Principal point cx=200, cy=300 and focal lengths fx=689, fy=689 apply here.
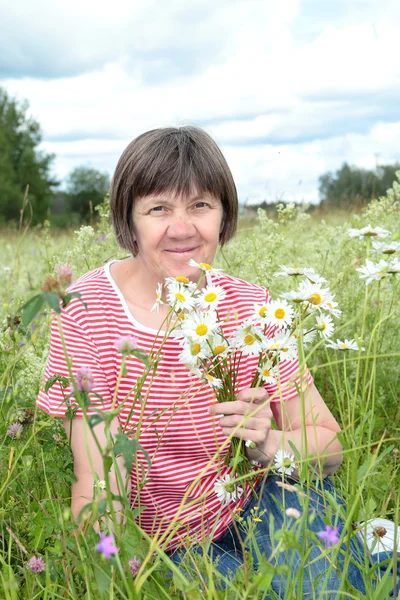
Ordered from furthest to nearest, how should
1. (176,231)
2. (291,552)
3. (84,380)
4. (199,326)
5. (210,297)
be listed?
(176,231), (291,552), (210,297), (199,326), (84,380)

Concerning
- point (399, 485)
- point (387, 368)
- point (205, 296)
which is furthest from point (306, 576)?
point (387, 368)

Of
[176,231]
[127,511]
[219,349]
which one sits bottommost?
[127,511]

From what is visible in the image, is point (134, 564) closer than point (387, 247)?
Yes

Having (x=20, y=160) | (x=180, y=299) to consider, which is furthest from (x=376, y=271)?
(x=20, y=160)

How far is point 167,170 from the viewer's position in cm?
208

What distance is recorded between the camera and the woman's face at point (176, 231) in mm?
2045

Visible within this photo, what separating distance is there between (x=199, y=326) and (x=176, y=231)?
0.69m

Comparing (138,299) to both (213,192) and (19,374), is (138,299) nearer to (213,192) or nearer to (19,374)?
(213,192)

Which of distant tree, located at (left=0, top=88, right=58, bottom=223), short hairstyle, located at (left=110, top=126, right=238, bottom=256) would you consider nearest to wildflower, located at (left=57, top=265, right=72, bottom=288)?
short hairstyle, located at (left=110, top=126, right=238, bottom=256)

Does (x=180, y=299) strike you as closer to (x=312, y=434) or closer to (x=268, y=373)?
(x=268, y=373)

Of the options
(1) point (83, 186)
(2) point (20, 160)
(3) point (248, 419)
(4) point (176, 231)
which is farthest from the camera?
(1) point (83, 186)

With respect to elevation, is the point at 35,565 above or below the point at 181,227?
below

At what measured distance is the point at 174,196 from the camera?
207cm

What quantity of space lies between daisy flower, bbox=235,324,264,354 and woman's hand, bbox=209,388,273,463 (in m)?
0.09
